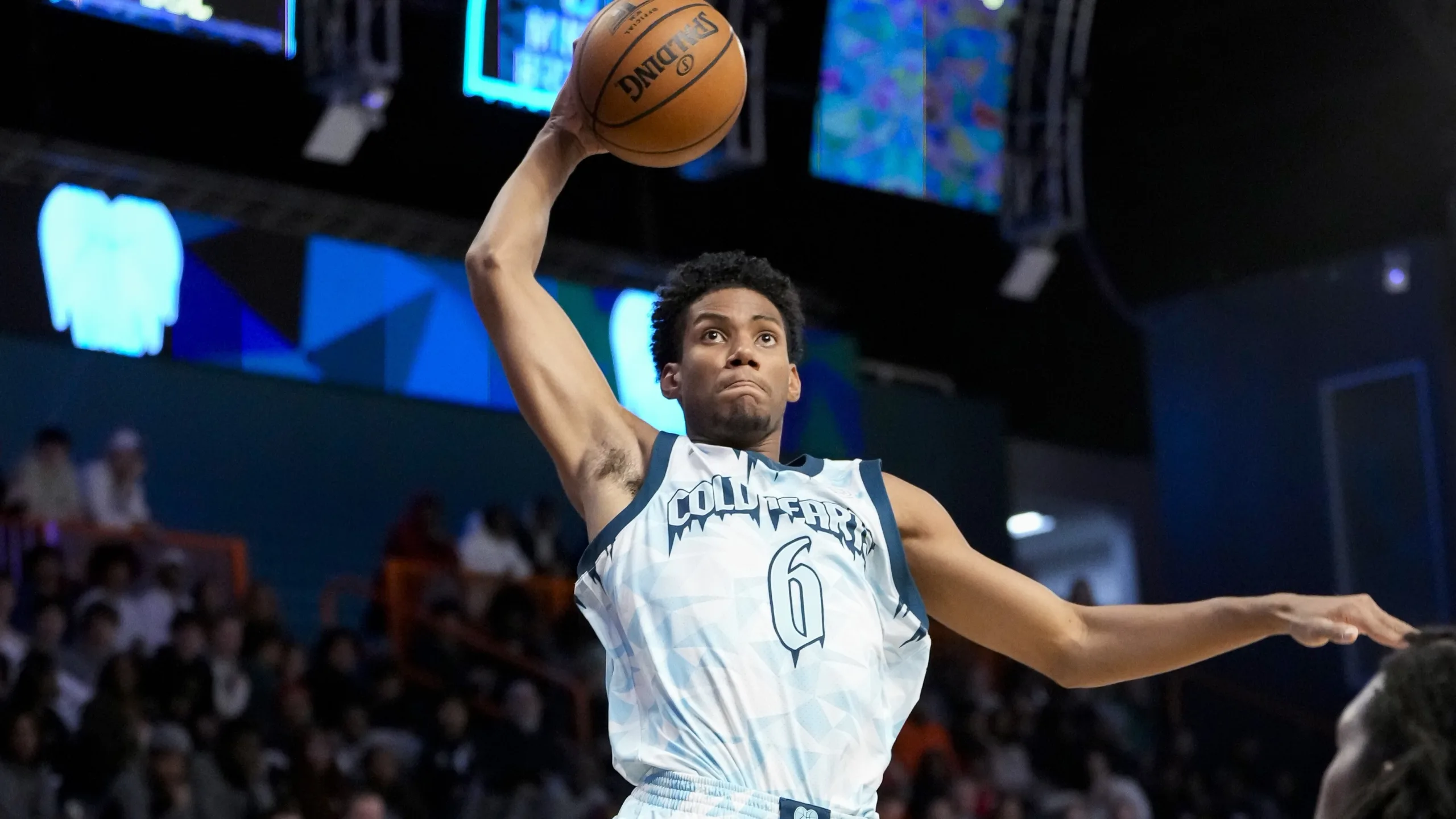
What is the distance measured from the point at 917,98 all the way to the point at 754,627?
8.82m

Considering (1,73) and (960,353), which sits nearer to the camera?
(1,73)

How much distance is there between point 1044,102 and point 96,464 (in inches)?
251

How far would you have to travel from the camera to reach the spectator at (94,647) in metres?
7.43

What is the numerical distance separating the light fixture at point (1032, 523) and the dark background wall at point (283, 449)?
6357 mm

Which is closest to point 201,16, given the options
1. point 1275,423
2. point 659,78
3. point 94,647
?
point 94,647

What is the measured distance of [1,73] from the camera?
33.4 feet

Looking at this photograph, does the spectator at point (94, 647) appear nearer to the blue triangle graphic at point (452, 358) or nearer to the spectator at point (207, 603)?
the spectator at point (207, 603)

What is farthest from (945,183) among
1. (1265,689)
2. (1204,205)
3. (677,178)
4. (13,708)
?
(13,708)

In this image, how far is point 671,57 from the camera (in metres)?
3.32

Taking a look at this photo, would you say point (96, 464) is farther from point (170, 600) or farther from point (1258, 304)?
point (1258, 304)

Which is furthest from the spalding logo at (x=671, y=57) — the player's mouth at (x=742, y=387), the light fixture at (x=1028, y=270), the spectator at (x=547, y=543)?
the light fixture at (x=1028, y=270)

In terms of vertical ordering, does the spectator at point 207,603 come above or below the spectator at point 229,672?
above

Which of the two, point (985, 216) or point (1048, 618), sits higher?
point (985, 216)

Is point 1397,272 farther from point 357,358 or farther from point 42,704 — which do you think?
point 42,704
